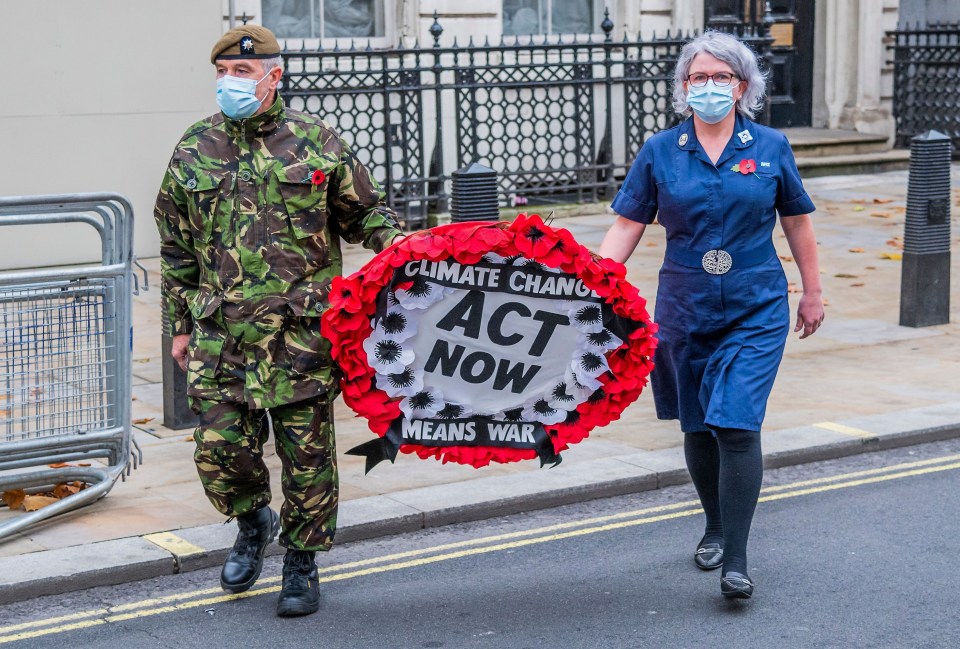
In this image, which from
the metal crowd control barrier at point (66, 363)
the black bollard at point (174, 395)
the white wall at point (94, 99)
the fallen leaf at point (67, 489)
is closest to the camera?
the metal crowd control barrier at point (66, 363)

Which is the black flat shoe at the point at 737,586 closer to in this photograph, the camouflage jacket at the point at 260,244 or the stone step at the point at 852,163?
the camouflage jacket at the point at 260,244

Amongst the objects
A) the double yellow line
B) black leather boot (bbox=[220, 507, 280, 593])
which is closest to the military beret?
black leather boot (bbox=[220, 507, 280, 593])

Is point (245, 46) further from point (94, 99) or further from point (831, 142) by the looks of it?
point (831, 142)

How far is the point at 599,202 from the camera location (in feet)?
53.0

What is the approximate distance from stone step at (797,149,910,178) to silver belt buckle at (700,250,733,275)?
13109 mm

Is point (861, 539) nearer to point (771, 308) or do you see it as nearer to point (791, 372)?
point (771, 308)

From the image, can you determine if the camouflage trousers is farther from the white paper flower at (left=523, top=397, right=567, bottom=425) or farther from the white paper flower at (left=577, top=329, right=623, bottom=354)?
the white paper flower at (left=577, top=329, right=623, bottom=354)

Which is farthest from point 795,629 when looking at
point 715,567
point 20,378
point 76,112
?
point 76,112

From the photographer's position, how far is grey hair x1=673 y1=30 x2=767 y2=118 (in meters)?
5.19

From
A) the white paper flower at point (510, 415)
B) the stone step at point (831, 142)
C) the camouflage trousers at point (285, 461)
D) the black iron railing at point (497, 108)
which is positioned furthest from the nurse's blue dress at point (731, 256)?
the stone step at point (831, 142)

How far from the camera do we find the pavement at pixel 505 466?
578 centimetres

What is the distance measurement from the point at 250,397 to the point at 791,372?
5.00 meters

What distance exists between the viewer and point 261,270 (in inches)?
193

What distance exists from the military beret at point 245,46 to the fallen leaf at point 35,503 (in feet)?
7.63
